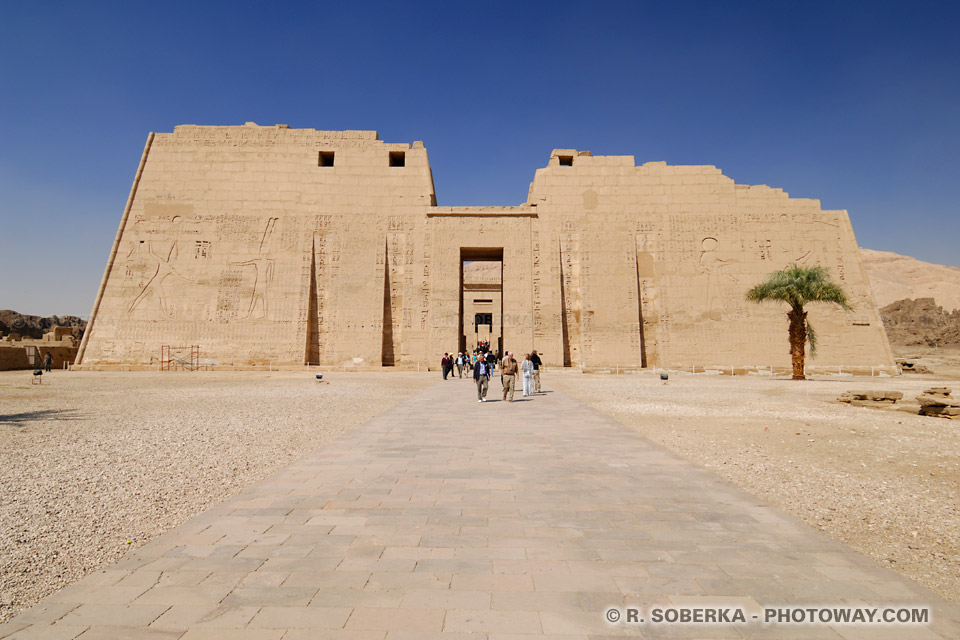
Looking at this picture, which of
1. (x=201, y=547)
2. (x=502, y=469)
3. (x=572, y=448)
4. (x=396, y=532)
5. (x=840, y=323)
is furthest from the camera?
(x=840, y=323)

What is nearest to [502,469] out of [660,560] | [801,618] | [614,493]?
[614,493]

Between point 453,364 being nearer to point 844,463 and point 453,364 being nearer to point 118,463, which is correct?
point 118,463

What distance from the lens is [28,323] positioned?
38688mm

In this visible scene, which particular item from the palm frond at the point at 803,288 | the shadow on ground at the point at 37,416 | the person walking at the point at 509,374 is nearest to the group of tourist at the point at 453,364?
the person walking at the point at 509,374

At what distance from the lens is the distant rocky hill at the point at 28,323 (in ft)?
121

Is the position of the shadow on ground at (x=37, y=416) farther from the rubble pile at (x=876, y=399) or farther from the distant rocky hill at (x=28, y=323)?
the distant rocky hill at (x=28, y=323)

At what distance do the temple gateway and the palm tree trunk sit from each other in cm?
474

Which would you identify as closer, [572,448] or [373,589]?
[373,589]

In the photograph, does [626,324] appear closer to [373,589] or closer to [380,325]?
[380,325]

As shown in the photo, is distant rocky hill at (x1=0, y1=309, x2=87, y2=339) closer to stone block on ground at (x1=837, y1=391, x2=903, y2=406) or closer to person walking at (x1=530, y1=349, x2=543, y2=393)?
person walking at (x1=530, y1=349, x2=543, y2=393)

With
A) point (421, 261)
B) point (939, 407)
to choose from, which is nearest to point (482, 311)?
point (421, 261)

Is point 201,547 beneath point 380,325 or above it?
beneath

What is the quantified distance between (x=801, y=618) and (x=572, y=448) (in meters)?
3.58

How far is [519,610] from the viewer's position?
2.20 m
